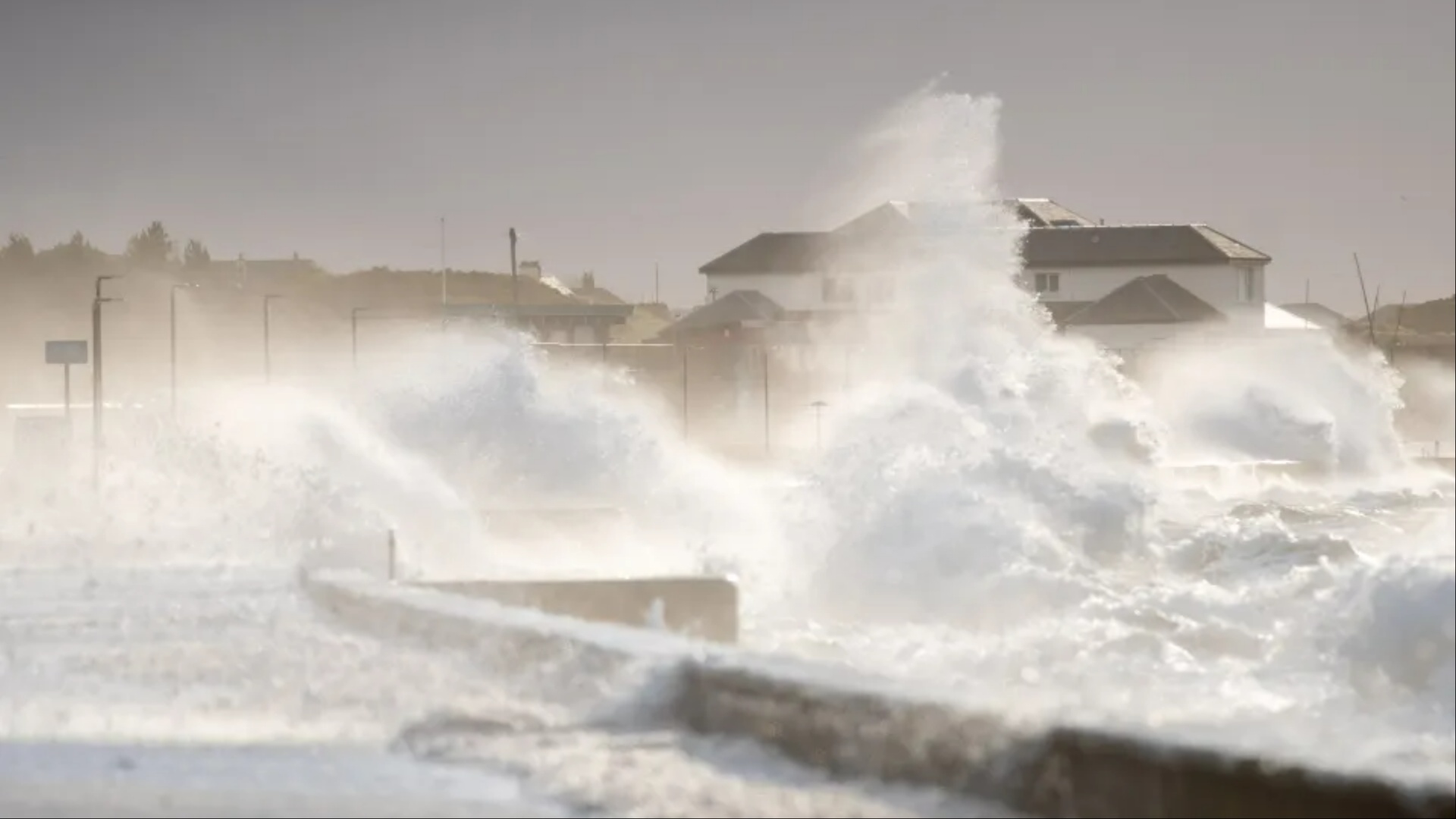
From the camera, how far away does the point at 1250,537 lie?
79.8 feet

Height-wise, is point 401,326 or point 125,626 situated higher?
point 401,326

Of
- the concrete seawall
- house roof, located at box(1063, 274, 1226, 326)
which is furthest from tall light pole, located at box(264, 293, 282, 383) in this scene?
the concrete seawall

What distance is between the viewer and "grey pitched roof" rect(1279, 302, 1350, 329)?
7362cm

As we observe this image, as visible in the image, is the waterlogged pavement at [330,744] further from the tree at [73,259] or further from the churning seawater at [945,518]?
the tree at [73,259]

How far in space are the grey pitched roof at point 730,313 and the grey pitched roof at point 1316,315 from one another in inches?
669

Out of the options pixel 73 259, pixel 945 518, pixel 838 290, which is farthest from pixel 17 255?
pixel 945 518

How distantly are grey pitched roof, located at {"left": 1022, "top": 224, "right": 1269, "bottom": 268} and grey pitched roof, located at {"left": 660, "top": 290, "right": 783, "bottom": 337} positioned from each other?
8475 millimetres

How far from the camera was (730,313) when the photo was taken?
75500 millimetres

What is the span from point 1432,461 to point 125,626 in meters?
35.9

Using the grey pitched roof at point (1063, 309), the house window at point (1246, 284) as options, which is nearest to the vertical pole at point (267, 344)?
the grey pitched roof at point (1063, 309)

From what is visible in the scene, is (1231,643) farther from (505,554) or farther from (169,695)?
(505,554)

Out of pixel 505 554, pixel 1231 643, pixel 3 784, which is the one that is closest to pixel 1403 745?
pixel 3 784

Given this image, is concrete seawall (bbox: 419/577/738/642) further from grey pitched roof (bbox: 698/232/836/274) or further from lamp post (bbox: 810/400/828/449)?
grey pitched roof (bbox: 698/232/836/274)

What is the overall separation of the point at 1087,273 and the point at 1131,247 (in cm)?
169
